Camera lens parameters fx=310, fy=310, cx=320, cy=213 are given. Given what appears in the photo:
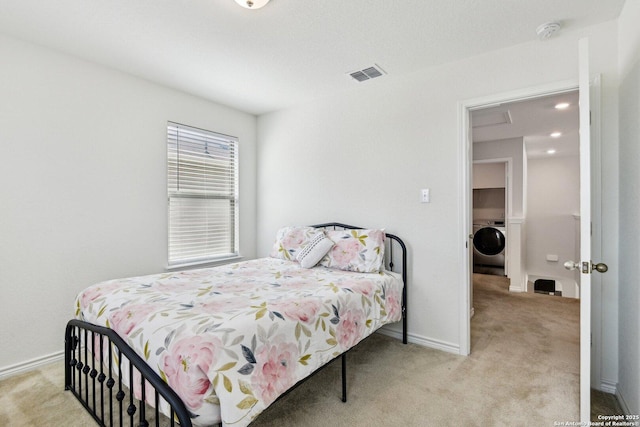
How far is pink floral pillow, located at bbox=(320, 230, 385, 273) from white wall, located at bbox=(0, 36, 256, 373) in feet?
5.62

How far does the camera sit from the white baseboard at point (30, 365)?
2.17 m

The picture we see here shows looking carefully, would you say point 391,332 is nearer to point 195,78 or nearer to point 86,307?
point 86,307

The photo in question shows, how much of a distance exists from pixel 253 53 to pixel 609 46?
2453mm

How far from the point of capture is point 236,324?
1359 millimetres

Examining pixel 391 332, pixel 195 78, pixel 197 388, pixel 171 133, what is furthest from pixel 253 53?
pixel 391 332

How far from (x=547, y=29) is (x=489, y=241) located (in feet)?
14.7

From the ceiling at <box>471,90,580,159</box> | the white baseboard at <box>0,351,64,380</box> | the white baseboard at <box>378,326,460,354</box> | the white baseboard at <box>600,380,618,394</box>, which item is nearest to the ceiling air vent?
the ceiling at <box>471,90,580,159</box>

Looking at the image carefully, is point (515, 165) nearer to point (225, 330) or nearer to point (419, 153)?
point (419, 153)

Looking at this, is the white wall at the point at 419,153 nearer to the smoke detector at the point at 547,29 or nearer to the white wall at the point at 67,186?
the smoke detector at the point at 547,29

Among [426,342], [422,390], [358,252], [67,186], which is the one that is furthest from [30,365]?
[426,342]

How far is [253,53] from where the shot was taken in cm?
244

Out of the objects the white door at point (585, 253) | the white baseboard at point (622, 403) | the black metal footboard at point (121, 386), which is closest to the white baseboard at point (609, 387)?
the white baseboard at point (622, 403)

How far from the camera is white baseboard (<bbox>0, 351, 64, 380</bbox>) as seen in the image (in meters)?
2.17

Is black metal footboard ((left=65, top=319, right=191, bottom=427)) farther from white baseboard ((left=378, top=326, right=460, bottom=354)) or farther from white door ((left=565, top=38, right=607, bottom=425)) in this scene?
white baseboard ((left=378, top=326, right=460, bottom=354))
